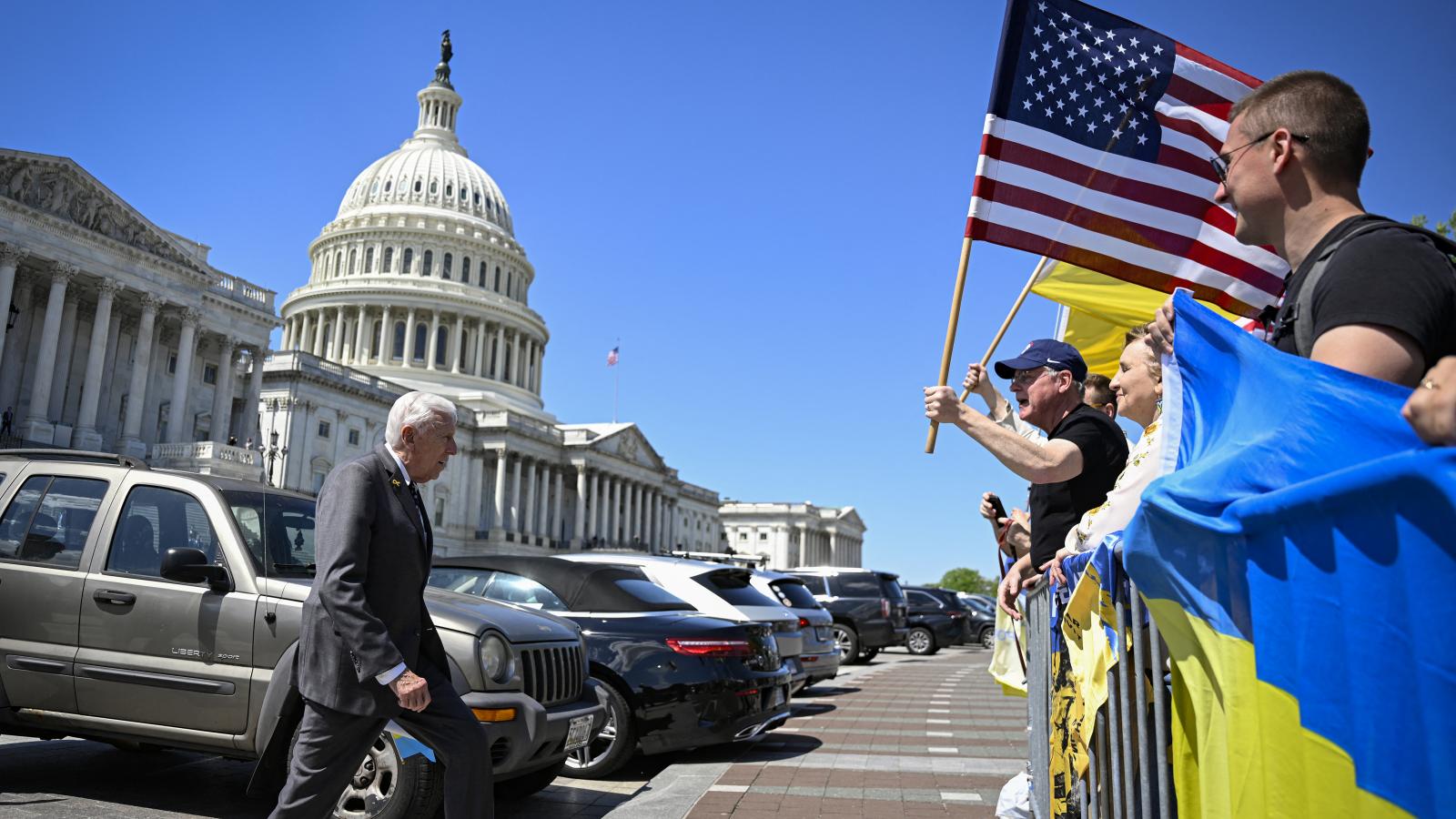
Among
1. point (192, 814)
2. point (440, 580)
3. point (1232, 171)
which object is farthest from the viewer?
point (440, 580)

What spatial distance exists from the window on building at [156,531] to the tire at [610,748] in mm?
3073

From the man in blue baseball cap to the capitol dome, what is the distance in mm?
79205

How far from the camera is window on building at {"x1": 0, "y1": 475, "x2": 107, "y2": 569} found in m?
6.50

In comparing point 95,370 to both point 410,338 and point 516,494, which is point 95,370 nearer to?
point 516,494

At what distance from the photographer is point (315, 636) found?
4.17 m

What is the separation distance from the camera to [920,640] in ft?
101

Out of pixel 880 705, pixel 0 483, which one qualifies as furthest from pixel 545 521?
pixel 0 483

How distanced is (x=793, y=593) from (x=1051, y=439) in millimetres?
11025

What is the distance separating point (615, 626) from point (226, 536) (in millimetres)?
3242

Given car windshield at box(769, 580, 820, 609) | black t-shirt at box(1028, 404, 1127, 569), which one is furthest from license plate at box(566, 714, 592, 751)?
car windshield at box(769, 580, 820, 609)

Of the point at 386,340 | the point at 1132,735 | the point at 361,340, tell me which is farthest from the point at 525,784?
the point at 361,340

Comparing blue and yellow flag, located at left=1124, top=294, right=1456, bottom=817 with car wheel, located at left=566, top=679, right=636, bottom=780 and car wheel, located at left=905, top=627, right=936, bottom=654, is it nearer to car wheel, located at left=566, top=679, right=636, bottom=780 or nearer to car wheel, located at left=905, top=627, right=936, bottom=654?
car wheel, located at left=566, top=679, right=636, bottom=780

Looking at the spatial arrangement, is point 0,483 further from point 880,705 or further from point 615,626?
point 880,705

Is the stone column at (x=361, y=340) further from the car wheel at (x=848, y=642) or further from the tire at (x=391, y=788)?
the tire at (x=391, y=788)
